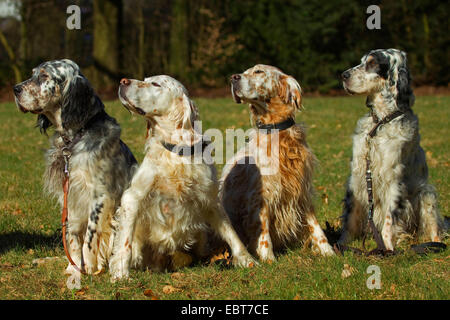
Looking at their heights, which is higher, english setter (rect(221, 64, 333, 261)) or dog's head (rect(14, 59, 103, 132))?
dog's head (rect(14, 59, 103, 132))

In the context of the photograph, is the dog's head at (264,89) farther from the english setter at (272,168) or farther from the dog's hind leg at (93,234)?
the dog's hind leg at (93,234)

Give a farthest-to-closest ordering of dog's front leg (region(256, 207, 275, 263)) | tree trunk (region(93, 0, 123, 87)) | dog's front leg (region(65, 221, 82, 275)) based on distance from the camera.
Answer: tree trunk (region(93, 0, 123, 87)) → dog's front leg (region(256, 207, 275, 263)) → dog's front leg (region(65, 221, 82, 275))

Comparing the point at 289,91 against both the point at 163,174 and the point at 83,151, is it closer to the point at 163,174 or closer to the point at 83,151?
the point at 163,174

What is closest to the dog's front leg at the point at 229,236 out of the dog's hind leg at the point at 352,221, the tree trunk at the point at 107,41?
the dog's hind leg at the point at 352,221

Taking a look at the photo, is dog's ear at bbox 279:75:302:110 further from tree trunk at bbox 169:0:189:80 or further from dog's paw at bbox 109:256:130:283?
tree trunk at bbox 169:0:189:80

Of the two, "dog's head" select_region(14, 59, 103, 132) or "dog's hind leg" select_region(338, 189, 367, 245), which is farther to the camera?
"dog's hind leg" select_region(338, 189, 367, 245)

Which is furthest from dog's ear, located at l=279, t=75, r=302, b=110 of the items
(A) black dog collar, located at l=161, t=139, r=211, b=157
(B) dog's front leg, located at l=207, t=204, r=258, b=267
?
(B) dog's front leg, located at l=207, t=204, r=258, b=267

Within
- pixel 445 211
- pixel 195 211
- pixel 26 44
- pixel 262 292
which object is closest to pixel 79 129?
pixel 195 211

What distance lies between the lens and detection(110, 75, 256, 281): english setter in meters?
4.56

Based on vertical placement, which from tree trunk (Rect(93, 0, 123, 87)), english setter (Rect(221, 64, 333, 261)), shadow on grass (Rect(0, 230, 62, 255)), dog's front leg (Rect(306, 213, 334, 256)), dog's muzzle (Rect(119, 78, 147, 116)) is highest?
tree trunk (Rect(93, 0, 123, 87))

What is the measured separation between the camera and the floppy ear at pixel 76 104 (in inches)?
187

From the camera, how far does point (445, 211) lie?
661 centimetres

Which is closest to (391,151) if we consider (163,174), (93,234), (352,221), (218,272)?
(352,221)

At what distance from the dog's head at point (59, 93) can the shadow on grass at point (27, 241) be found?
1.49 m
